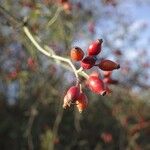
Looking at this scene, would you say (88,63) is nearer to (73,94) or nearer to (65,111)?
(73,94)

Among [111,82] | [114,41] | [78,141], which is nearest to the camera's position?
[111,82]

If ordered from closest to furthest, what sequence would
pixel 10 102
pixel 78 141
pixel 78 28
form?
pixel 78 28, pixel 78 141, pixel 10 102

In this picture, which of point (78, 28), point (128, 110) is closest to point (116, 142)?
point (128, 110)

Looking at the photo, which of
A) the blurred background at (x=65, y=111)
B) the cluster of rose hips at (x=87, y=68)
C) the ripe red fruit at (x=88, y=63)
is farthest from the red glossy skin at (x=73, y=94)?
the blurred background at (x=65, y=111)

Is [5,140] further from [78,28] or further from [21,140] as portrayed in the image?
[78,28]

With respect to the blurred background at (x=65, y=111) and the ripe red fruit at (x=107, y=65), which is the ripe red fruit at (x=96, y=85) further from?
the blurred background at (x=65, y=111)

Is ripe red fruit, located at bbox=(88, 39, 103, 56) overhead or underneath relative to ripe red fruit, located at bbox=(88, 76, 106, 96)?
overhead

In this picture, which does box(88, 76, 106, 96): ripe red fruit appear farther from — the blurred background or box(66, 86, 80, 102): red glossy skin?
the blurred background

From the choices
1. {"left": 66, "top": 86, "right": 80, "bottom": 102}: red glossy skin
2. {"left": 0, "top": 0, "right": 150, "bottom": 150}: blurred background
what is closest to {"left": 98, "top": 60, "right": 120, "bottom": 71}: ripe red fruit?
{"left": 66, "top": 86, "right": 80, "bottom": 102}: red glossy skin
